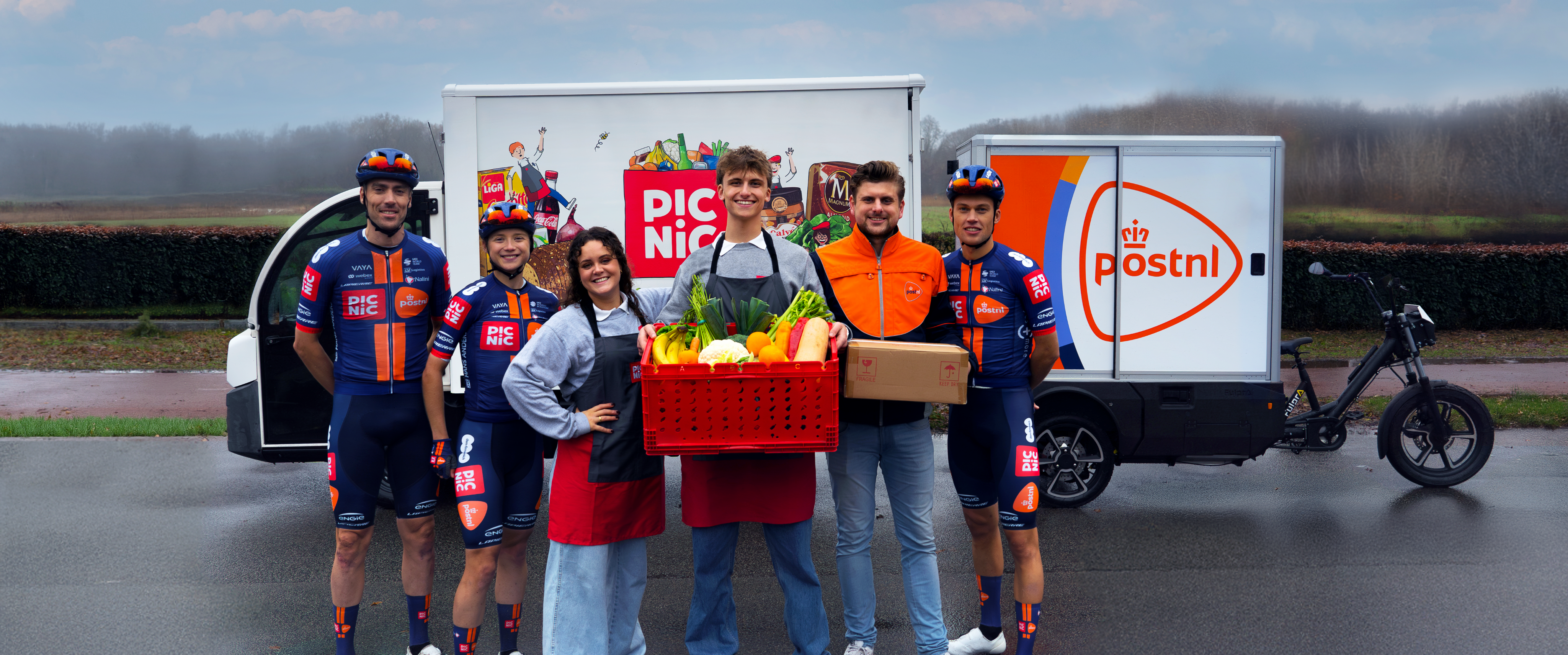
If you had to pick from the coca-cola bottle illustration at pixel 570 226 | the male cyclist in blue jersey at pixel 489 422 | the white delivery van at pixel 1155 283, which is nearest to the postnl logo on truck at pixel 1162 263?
the white delivery van at pixel 1155 283

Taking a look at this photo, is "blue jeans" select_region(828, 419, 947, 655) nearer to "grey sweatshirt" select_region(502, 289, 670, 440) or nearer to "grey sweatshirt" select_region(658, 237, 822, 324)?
"grey sweatshirt" select_region(658, 237, 822, 324)

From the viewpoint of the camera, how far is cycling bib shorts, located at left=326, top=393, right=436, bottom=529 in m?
3.94

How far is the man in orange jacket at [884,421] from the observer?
Result: 12.6ft

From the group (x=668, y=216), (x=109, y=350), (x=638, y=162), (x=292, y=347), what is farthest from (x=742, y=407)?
(x=109, y=350)

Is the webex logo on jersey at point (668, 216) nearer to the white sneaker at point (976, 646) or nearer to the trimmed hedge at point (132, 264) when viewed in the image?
the white sneaker at point (976, 646)

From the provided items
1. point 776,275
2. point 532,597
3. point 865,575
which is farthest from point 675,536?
point 776,275

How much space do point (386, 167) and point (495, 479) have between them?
1.32m

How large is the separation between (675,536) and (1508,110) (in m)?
17.1

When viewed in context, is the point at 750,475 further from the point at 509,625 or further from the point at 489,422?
the point at 509,625

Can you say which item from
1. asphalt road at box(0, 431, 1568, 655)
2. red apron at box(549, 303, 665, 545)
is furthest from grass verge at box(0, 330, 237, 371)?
red apron at box(549, 303, 665, 545)

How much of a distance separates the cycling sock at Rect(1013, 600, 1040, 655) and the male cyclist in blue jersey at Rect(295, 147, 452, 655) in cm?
242

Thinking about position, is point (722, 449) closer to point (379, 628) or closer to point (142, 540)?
point (379, 628)

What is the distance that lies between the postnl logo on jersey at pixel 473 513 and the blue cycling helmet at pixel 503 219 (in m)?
1.03

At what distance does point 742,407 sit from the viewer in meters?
3.14
